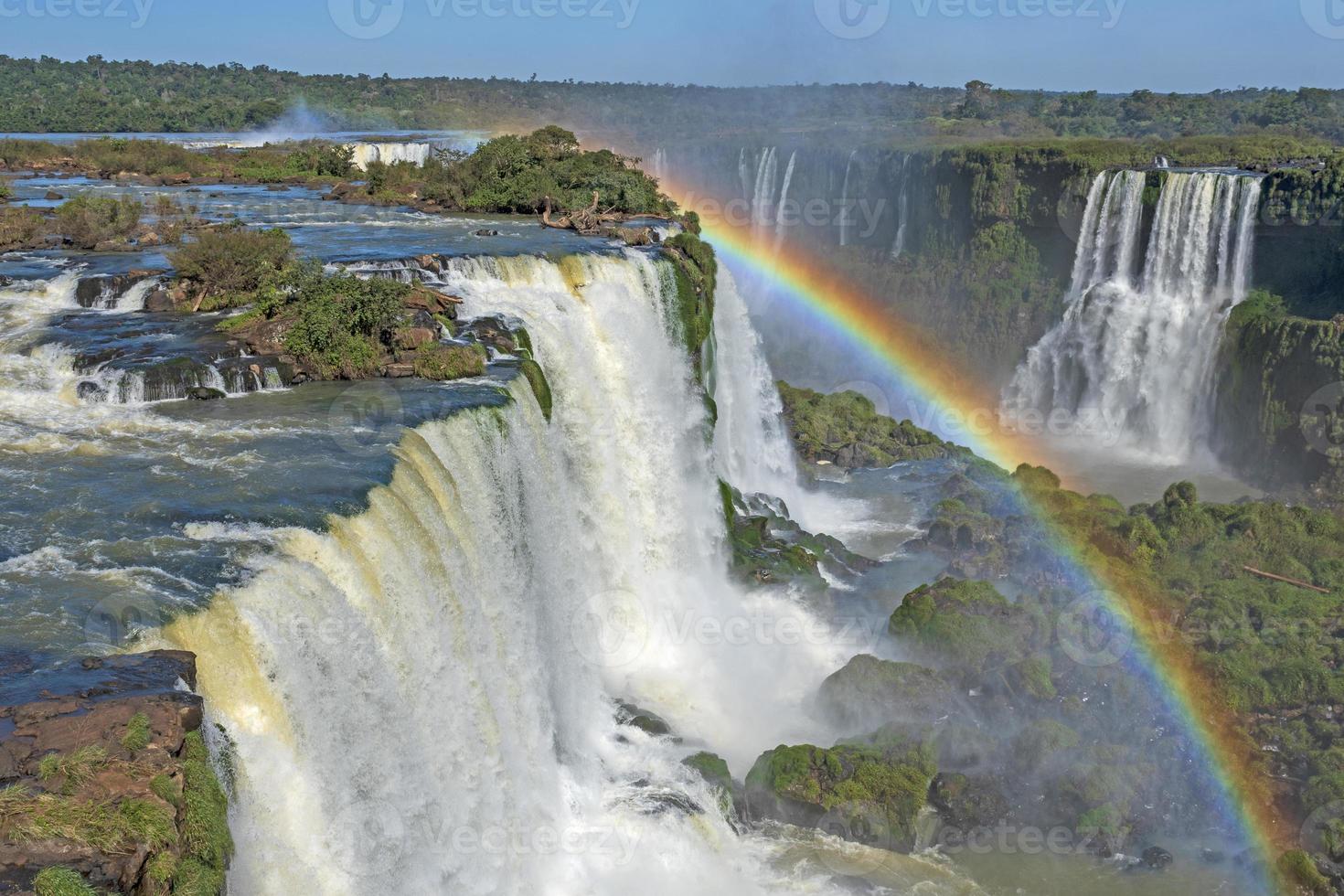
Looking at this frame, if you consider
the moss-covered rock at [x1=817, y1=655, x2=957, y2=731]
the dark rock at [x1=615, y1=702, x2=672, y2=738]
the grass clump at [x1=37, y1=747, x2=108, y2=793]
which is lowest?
the dark rock at [x1=615, y1=702, x2=672, y2=738]

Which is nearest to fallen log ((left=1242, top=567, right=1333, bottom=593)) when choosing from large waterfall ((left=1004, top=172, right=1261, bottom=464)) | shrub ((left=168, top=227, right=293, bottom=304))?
large waterfall ((left=1004, top=172, right=1261, bottom=464))

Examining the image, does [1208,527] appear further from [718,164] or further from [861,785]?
[718,164]

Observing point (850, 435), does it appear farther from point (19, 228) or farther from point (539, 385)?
point (19, 228)

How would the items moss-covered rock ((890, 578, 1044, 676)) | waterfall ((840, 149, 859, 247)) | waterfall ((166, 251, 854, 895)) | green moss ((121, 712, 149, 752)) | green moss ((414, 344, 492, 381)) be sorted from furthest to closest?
waterfall ((840, 149, 859, 247)) → moss-covered rock ((890, 578, 1044, 676)) → green moss ((414, 344, 492, 381)) → waterfall ((166, 251, 854, 895)) → green moss ((121, 712, 149, 752))

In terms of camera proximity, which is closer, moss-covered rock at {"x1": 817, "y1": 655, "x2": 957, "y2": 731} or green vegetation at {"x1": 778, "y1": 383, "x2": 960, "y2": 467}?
moss-covered rock at {"x1": 817, "y1": 655, "x2": 957, "y2": 731}

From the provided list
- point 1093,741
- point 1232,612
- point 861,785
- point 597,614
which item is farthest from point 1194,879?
point 597,614

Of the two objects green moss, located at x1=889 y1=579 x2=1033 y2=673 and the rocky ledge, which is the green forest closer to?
green moss, located at x1=889 y1=579 x2=1033 y2=673
